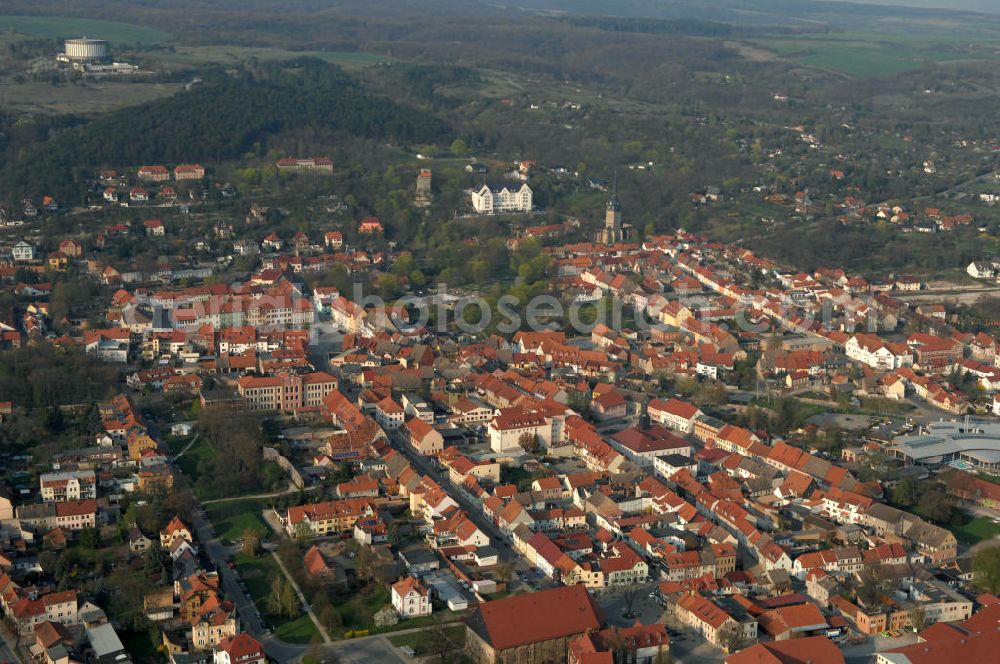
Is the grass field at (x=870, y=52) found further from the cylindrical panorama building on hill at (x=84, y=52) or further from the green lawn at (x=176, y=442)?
the green lawn at (x=176, y=442)

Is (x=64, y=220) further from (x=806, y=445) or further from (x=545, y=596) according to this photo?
(x=545, y=596)

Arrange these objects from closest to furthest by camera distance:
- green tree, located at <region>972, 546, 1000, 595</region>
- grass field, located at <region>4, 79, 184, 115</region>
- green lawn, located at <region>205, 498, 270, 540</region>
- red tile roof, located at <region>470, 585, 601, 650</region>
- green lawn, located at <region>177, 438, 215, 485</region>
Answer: red tile roof, located at <region>470, 585, 601, 650</region>
green tree, located at <region>972, 546, 1000, 595</region>
green lawn, located at <region>205, 498, 270, 540</region>
green lawn, located at <region>177, 438, 215, 485</region>
grass field, located at <region>4, 79, 184, 115</region>

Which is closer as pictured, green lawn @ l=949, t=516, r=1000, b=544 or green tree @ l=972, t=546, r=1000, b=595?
green tree @ l=972, t=546, r=1000, b=595

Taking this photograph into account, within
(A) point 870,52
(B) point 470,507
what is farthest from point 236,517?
(A) point 870,52

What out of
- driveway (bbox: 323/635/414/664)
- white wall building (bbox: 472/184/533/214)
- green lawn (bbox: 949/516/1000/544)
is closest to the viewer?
driveway (bbox: 323/635/414/664)

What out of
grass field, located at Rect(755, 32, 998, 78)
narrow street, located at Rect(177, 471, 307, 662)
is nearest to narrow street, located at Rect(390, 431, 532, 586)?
narrow street, located at Rect(177, 471, 307, 662)

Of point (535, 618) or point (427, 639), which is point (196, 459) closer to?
point (427, 639)

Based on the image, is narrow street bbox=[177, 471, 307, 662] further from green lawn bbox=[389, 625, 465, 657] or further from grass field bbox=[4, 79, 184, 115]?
grass field bbox=[4, 79, 184, 115]
